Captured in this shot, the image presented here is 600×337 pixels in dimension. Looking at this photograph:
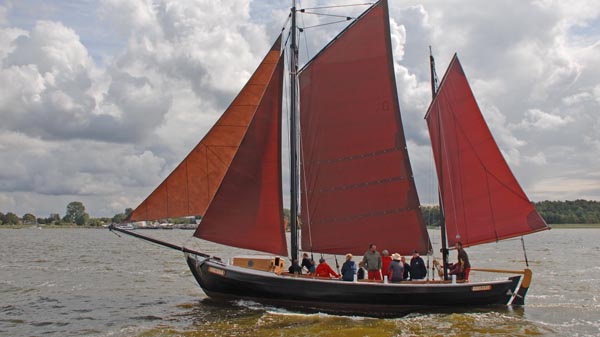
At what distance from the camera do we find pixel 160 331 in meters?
20.1

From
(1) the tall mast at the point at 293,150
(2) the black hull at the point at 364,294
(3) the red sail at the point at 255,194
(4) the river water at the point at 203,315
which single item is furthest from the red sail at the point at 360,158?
→ (4) the river water at the point at 203,315

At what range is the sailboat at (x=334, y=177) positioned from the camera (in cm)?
2339

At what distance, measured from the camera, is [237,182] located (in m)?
23.3

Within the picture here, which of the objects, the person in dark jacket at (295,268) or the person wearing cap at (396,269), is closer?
the person wearing cap at (396,269)

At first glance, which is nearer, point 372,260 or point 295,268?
point 372,260

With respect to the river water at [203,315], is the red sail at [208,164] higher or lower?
higher

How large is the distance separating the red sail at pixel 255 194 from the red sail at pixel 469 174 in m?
7.18

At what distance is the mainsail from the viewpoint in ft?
76.4

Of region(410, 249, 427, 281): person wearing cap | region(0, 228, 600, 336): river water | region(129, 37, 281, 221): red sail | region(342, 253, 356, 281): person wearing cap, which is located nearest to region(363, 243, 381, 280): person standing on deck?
region(342, 253, 356, 281): person wearing cap

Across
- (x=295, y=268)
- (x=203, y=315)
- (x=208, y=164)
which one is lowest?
(x=203, y=315)

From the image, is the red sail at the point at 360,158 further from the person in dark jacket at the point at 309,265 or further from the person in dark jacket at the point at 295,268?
the person in dark jacket at the point at 295,268

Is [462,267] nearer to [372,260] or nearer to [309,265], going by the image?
[372,260]

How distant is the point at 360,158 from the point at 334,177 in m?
1.36

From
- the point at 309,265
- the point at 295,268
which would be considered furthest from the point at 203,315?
the point at 309,265
